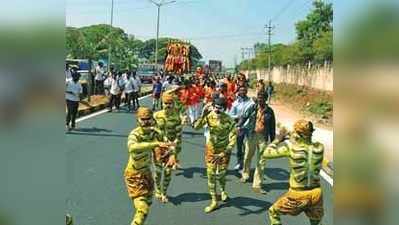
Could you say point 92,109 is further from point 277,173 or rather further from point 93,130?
point 277,173

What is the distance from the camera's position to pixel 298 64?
32.5 metres

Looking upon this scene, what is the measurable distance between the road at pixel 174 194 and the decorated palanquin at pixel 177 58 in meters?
2.93

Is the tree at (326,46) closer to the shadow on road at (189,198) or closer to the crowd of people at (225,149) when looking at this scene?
the crowd of people at (225,149)

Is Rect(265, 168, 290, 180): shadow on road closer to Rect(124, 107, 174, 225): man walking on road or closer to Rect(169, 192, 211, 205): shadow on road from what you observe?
Rect(169, 192, 211, 205): shadow on road

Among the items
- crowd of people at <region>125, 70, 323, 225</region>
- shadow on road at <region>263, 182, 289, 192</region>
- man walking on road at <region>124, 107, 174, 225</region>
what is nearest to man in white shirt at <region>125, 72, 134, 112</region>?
crowd of people at <region>125, 70, 323, 225</region>

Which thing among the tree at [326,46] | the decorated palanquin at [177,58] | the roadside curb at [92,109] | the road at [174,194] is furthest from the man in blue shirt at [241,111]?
the roadside curb at [92,109]

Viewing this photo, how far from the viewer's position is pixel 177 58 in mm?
13648

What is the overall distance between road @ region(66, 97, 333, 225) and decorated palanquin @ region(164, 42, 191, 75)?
116 inches

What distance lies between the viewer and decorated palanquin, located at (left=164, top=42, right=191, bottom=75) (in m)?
13.7

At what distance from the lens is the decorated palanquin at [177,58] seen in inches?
538
